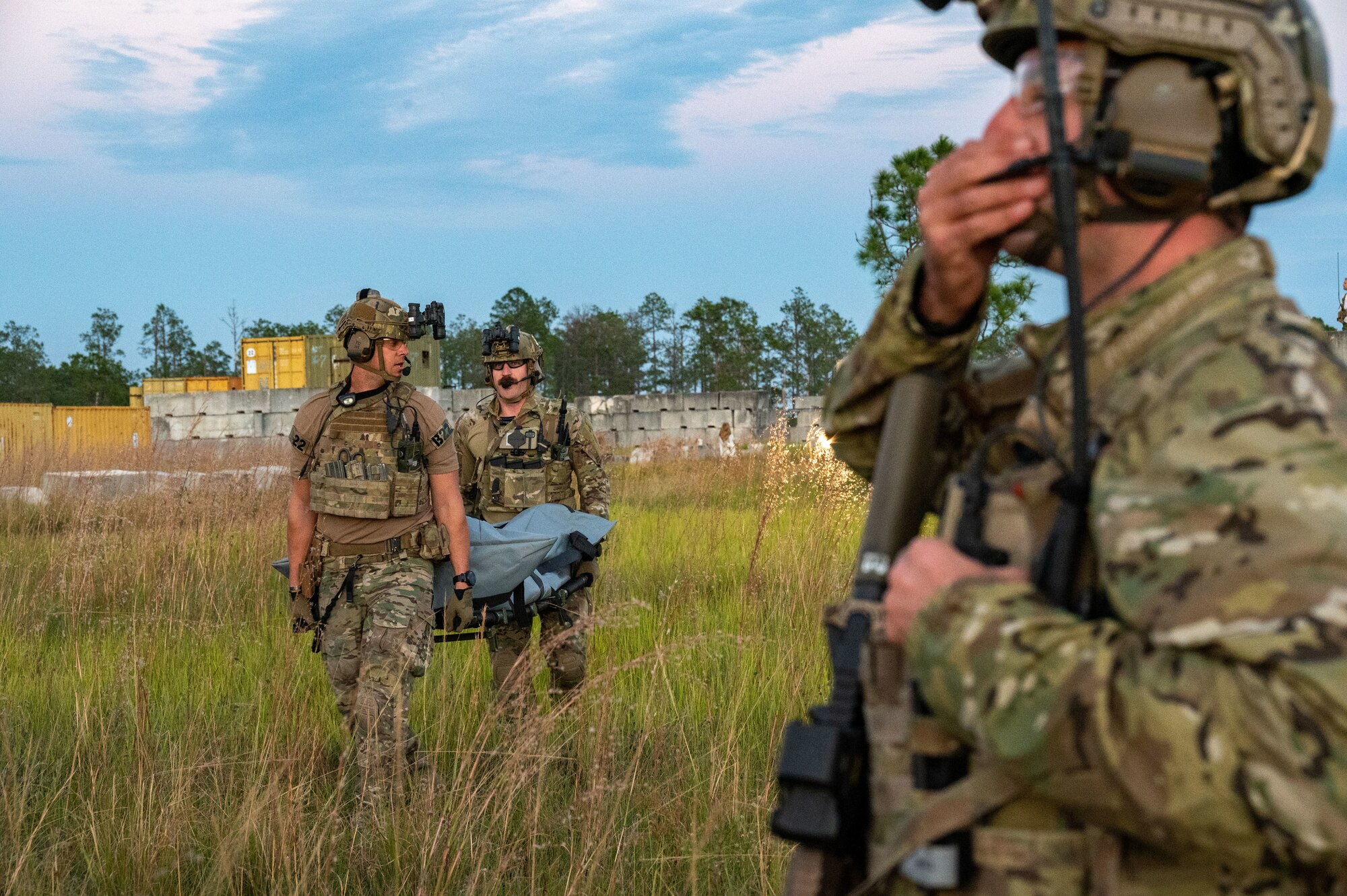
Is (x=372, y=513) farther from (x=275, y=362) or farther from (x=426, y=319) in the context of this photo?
(x=275, y=362)

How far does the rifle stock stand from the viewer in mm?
1218

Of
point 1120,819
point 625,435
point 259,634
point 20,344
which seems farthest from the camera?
point 20,344

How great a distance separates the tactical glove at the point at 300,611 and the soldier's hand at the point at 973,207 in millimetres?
4087

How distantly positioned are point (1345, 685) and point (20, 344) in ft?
329

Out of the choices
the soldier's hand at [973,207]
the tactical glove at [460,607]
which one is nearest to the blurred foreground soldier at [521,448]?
the tactical glove at [460,607]

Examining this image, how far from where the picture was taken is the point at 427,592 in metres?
4.71

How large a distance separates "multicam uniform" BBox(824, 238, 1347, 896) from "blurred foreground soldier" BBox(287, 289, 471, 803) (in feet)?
11.9

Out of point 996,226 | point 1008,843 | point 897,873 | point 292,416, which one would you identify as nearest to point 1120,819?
point 1008,843

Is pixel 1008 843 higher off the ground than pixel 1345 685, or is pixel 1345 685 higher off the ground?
pixel 1345 685

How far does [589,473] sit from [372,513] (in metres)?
1.68

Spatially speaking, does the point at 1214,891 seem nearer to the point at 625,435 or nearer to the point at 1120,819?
the point at 1120,819

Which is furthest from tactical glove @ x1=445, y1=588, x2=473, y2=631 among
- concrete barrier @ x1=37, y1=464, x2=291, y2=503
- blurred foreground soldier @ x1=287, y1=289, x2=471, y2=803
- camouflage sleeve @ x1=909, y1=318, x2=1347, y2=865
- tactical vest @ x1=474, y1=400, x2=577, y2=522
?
camouflage sleeve @ x1=909, y1=318, x2=1347, y2=865

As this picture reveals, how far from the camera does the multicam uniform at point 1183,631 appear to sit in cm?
93

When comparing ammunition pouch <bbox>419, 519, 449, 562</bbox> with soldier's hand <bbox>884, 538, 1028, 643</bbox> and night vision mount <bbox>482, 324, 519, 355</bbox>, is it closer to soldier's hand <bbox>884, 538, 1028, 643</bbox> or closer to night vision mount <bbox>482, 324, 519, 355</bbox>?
night vision mount <bbox>482, 324, 519, 355</bbox>
